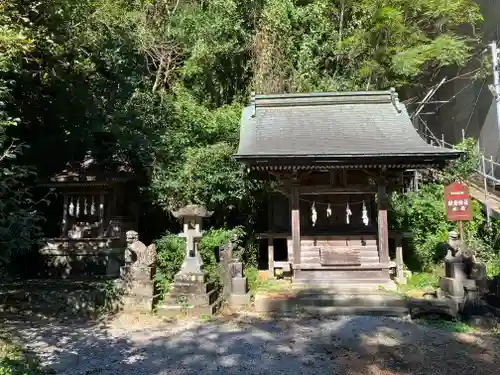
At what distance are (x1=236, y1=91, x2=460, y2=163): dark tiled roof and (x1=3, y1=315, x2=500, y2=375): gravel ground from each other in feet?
11.6

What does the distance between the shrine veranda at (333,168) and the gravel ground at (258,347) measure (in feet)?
7.88

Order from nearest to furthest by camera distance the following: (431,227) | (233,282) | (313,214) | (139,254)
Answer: (139,254)
(233,282)
(313,214)
(431,227)

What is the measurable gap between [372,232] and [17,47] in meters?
8.72

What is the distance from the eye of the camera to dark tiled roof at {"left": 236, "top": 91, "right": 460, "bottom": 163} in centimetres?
864

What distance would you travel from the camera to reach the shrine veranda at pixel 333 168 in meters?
8.74

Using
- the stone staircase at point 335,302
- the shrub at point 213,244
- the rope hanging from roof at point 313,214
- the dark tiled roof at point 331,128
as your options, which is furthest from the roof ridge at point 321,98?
the stone staircase at point 335,302

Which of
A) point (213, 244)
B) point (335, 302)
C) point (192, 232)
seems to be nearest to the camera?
point (335, 302)

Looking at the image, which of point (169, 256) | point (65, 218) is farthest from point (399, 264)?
point (65, 218)

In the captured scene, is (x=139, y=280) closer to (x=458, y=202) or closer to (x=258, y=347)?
(x=258, y=347)

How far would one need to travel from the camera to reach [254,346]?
231 inches

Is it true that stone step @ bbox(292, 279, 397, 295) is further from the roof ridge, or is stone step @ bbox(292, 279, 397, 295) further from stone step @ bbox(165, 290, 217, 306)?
the roof ridge

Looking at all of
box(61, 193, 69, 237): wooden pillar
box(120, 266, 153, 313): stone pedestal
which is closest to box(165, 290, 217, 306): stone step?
box(120, 266, 153, 313): stone pedestal

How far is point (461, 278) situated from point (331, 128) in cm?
467

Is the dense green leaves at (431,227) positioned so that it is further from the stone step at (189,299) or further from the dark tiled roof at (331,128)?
the stone step at (189,299)
